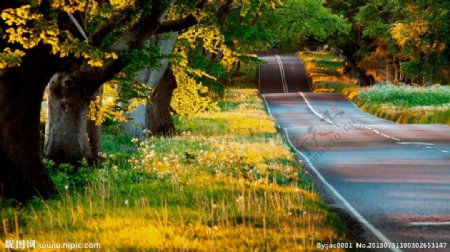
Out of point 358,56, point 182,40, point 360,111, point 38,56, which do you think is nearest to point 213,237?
point 38,56

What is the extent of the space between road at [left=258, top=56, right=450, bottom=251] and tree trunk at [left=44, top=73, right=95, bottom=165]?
5.20m

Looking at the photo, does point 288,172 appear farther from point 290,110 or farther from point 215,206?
Answer: point 290,110

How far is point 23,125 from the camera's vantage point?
10.2 m

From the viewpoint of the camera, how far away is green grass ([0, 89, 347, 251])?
7.85 meters

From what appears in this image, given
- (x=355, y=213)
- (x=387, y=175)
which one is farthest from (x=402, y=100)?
(x=355, y=213)

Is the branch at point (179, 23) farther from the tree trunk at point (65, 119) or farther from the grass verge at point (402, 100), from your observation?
the grass verge at point (402, 100)

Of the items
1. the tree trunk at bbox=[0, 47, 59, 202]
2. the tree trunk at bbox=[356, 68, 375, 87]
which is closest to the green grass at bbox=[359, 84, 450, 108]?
the tree trunk at bbox=[356, 68, 375, 87]


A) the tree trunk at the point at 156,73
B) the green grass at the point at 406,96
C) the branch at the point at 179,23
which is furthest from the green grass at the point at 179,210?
the green grass at the point at 406,96

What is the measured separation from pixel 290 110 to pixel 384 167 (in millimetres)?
33229

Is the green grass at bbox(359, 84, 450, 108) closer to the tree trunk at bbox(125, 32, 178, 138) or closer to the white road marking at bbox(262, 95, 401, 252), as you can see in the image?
the tree trunk at bbox(125, 32, 178, 138)

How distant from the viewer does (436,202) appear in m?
12.1

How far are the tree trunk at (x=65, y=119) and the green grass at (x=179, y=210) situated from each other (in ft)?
1.66

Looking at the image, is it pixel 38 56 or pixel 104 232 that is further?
pixel 38 56

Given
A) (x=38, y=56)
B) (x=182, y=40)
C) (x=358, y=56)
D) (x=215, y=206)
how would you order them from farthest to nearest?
(x=358, y=56) → (x=182, y=40) → (x=38, y=56) → (x=215, y=206)
